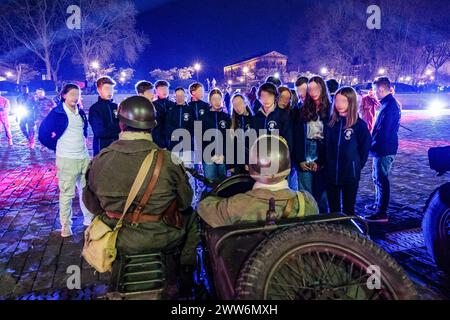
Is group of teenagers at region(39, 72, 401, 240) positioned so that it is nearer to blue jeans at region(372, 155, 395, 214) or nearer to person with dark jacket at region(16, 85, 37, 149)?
blue jeans at region(372, 155, 395, 214)

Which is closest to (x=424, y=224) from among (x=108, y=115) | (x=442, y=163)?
(x=442, y=163)

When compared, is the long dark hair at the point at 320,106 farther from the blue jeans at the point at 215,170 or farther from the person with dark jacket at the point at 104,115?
the person with dark jacket at the point at 104,115

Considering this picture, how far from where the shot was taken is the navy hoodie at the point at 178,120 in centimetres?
622

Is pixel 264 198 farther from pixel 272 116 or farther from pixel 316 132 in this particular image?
pixel 272 116

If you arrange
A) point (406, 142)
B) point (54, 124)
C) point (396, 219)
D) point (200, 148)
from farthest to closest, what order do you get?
point (406, 142) → point (200, 148) → point (396, 219) → point (54, 124)

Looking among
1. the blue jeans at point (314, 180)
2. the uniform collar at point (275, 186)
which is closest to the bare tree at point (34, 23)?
the blue jeans at point (314, 180)

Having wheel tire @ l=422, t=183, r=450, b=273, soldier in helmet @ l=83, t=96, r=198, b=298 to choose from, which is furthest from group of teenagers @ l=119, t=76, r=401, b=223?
soldier in helmet @ l=83, t=96, r=198, b=298

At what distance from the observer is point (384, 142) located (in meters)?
4.95

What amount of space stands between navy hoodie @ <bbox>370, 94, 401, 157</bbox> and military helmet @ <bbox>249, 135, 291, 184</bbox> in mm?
3162

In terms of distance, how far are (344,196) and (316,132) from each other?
0.98m

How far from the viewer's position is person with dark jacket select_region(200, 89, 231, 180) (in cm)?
573

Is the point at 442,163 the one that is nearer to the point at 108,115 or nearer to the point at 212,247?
the point at 212,247
